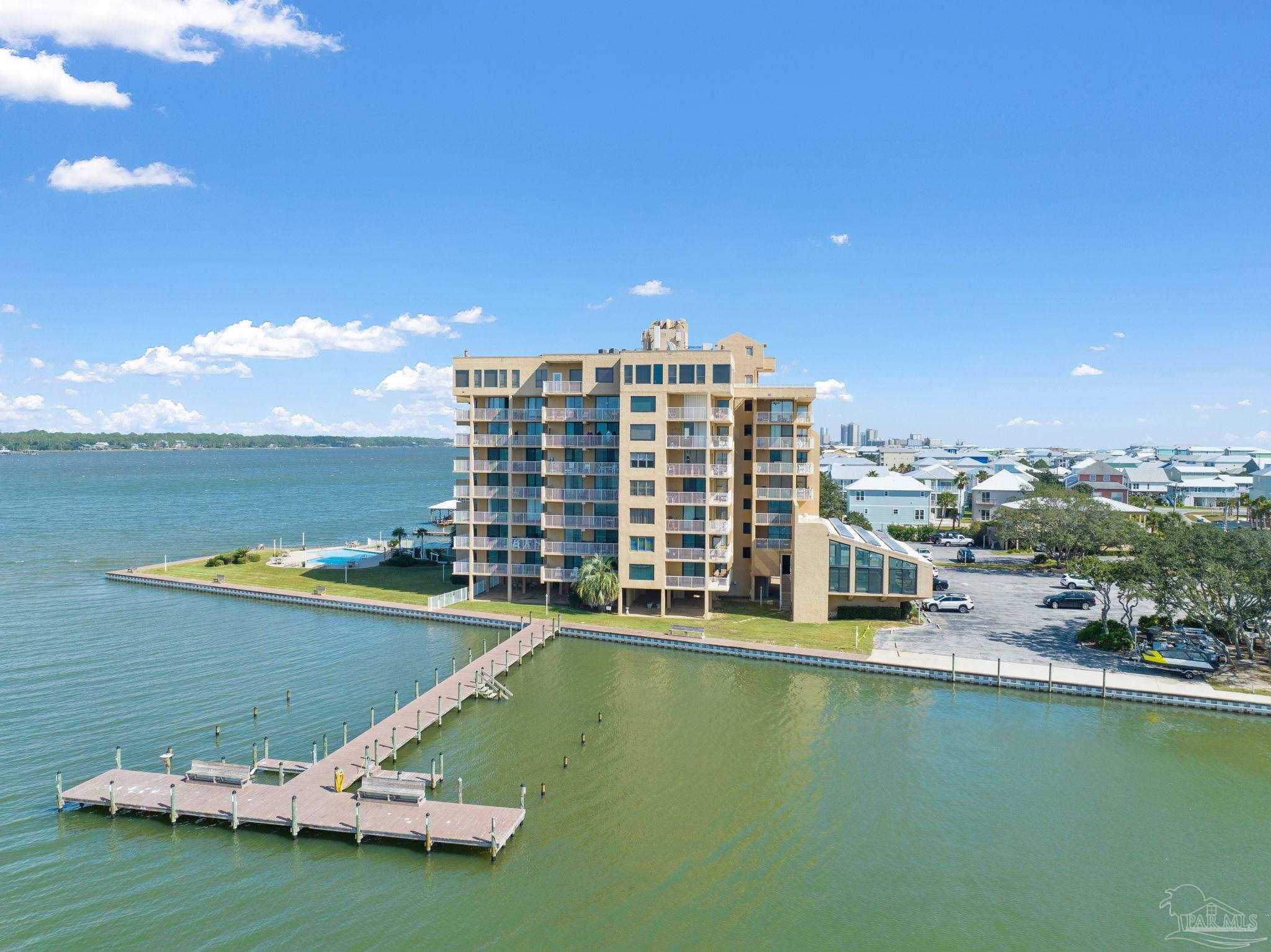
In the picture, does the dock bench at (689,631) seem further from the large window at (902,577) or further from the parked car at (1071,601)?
the parked car at (1071,601)

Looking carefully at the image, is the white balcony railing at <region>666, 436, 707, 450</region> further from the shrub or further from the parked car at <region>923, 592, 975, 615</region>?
the shrub

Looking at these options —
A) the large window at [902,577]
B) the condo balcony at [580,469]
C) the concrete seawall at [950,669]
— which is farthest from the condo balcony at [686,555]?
the large window at [902,577]

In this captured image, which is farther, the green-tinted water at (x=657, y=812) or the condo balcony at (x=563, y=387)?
the condo balcony at (x=563, y=387)

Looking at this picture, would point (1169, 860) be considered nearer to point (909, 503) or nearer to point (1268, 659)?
point (1268, 659)

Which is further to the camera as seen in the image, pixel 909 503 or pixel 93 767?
pixel 909 503

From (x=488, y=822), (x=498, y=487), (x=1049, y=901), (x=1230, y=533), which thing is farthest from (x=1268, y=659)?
(x=498, y=487)

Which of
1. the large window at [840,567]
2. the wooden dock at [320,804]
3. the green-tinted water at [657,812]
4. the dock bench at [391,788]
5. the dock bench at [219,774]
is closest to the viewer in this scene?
the green-tinted water at [657,812]

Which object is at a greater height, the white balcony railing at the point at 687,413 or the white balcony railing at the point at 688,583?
the white balcony railing at the point at 687,413
